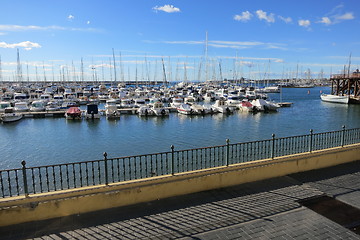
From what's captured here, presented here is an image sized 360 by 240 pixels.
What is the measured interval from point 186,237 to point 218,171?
3009 mm

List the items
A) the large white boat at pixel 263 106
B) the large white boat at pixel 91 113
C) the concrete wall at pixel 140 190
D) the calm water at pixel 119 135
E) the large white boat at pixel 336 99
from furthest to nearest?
the large white boat at pixel 336 99 → the large white boat at pixel 263 106 → the large white boat at pixel 91 113 → the calm water at pixel 119 135 → the concrete wall at pixel 140 190

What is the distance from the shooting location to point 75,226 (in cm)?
629

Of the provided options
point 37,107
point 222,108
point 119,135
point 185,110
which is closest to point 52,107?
point 37,107

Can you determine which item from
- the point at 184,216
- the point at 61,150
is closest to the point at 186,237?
the point at 184,216

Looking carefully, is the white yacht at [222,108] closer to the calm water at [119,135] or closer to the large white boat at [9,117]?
the calm water at [119,135]

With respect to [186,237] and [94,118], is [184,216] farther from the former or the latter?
[94,118]

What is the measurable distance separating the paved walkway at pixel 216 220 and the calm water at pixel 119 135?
1586 cm

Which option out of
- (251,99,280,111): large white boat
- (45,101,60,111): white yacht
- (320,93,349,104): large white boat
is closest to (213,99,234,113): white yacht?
(251,99,280,111): large white boat

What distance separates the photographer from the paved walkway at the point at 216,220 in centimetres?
593

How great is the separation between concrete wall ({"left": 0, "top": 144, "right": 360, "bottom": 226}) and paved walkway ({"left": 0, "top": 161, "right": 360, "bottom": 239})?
23 centimetres

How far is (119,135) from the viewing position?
1245 inches

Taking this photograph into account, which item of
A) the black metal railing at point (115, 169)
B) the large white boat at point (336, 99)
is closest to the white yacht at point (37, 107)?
the black metal railing at point (115, 169)

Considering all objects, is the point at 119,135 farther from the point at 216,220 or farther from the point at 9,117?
the point at 216,220

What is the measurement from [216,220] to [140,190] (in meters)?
2.25
